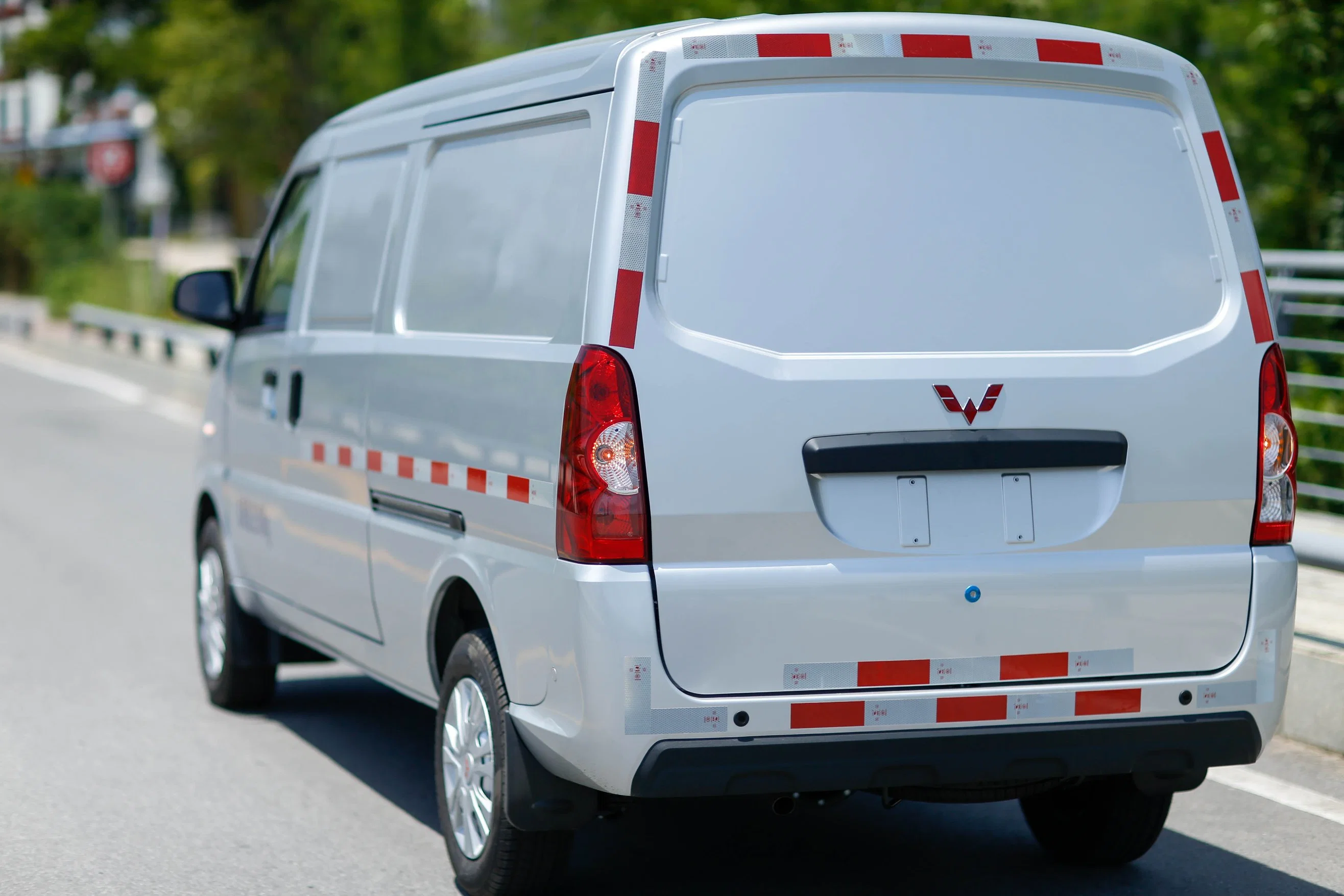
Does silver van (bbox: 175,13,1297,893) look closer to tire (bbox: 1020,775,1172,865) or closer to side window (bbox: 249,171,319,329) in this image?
tire (bbox: 1020,775,1172,865)

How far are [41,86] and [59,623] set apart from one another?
61554mm

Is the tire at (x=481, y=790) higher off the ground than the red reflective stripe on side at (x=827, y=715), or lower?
lower

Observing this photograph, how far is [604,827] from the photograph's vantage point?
17.9 feet

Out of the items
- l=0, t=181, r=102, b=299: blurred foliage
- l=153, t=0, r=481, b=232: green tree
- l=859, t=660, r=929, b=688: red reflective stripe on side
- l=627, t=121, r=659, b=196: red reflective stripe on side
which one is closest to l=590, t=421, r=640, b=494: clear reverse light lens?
l=627, t=121, r=659, b=196: red reflective stripe on side

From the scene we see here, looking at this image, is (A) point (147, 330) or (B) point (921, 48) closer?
(B) point (921, 48)

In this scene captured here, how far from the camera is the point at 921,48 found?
422 cm

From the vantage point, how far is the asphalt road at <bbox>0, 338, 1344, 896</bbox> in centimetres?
497

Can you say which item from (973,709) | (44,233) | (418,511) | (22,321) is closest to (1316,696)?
(973,709)

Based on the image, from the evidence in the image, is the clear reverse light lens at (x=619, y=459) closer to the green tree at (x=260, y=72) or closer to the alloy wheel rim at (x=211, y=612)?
the alloy wheel rim at (x=211, y=612)

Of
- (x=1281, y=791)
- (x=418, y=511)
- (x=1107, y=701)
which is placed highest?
(x=418, y=511)

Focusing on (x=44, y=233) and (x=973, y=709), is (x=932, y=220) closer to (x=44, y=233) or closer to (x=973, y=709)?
(x=973, y=709)

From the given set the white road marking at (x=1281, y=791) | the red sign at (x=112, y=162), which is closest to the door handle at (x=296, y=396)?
the white road marking at (x=1281, y=791)

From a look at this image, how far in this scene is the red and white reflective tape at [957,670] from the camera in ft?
13.3

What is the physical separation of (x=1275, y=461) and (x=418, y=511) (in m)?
2.22
